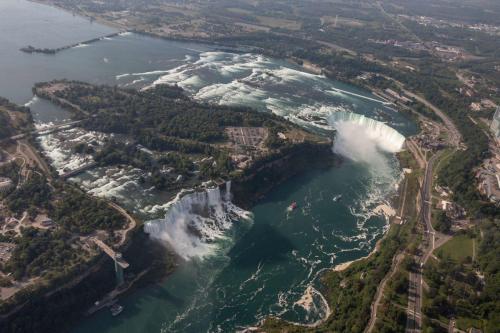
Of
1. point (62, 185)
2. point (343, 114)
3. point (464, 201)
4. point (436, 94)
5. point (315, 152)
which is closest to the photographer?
point (62, 185)

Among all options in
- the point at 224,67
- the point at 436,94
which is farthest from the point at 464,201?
the point at 224,67

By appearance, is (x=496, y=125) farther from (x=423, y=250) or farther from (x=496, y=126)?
(x=423, y=250)

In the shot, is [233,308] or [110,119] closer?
[233,308]

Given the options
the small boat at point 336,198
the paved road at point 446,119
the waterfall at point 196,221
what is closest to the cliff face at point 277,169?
the waterfall at point 196,221

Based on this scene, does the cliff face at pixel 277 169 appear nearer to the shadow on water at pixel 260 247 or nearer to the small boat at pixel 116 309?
the shadow on water at pixel 260 247

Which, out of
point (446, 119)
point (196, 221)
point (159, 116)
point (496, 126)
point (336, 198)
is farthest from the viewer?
point (446, 119)

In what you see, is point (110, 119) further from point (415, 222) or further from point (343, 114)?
point (415, 222)

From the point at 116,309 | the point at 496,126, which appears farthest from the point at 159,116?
the point at 496,126

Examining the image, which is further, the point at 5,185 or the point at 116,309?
the point at 5,185
